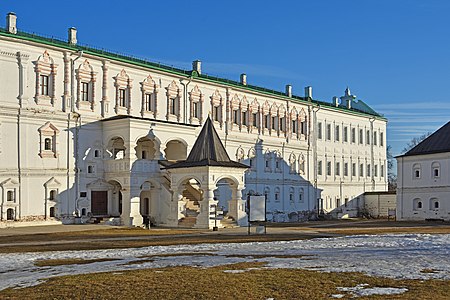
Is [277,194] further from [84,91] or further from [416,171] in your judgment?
[84,91]

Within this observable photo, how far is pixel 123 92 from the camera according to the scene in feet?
127

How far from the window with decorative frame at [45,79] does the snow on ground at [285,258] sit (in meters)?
16.4

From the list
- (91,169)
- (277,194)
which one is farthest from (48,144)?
(277,194)

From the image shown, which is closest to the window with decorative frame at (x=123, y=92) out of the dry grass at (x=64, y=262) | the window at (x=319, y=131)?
the dry grass at (x=64, y=262)

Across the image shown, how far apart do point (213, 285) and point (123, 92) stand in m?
28.2

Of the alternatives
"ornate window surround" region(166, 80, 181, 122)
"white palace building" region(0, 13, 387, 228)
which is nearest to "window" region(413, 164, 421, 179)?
"white palace building" region(0, 13, 387, 228)

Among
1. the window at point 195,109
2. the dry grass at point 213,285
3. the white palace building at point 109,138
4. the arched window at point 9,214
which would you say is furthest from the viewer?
the window at point 195,109

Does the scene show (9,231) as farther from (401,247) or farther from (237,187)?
(401,247)

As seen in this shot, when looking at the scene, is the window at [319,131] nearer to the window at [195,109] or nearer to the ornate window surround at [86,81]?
the window at [195,109]

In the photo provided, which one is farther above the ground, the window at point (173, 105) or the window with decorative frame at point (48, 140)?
the window at point (173, 105)

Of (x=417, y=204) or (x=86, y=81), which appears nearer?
(x=86, y=81)

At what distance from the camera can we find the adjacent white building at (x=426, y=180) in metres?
47.5

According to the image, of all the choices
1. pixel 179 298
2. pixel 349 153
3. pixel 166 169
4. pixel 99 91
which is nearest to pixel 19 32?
pixel 99 91

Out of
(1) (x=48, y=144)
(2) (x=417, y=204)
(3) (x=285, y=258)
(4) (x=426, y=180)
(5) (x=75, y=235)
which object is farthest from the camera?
(2) (x=417, y=204)
